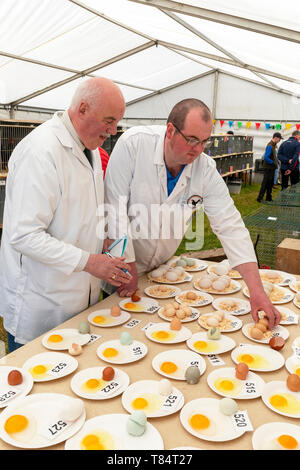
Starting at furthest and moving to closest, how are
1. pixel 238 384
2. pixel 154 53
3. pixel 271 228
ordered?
pixel 154 53 → pixel 271 228 → pixel 238 384

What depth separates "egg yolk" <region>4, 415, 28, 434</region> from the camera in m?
0.90

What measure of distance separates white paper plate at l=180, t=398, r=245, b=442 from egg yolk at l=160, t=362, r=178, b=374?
0.16m

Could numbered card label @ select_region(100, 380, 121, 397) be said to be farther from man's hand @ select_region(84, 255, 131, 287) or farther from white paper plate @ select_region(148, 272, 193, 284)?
white paper plate @ select_region(148, 272, 193, 284)

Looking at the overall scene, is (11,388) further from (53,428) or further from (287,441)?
(287,441)

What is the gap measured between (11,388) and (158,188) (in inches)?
45.6

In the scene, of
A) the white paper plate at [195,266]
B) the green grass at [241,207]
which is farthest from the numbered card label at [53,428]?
the green grass at [241,207]

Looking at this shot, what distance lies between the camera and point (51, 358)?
3.97 feet

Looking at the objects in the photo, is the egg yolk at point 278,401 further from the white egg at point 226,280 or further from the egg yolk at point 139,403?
the white egg at point 226,280

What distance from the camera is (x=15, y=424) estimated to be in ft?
3.01

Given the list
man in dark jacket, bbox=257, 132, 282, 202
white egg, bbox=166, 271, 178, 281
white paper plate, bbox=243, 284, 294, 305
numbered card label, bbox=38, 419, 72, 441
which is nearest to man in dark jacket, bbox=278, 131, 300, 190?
man in dark jacket, bbox=257, 132, 282, 202

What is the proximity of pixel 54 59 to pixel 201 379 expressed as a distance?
9262mm

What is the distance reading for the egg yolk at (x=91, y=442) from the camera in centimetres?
87

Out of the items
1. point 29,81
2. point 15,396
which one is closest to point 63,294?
point 15,396

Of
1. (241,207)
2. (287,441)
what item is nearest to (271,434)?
(287,441)
